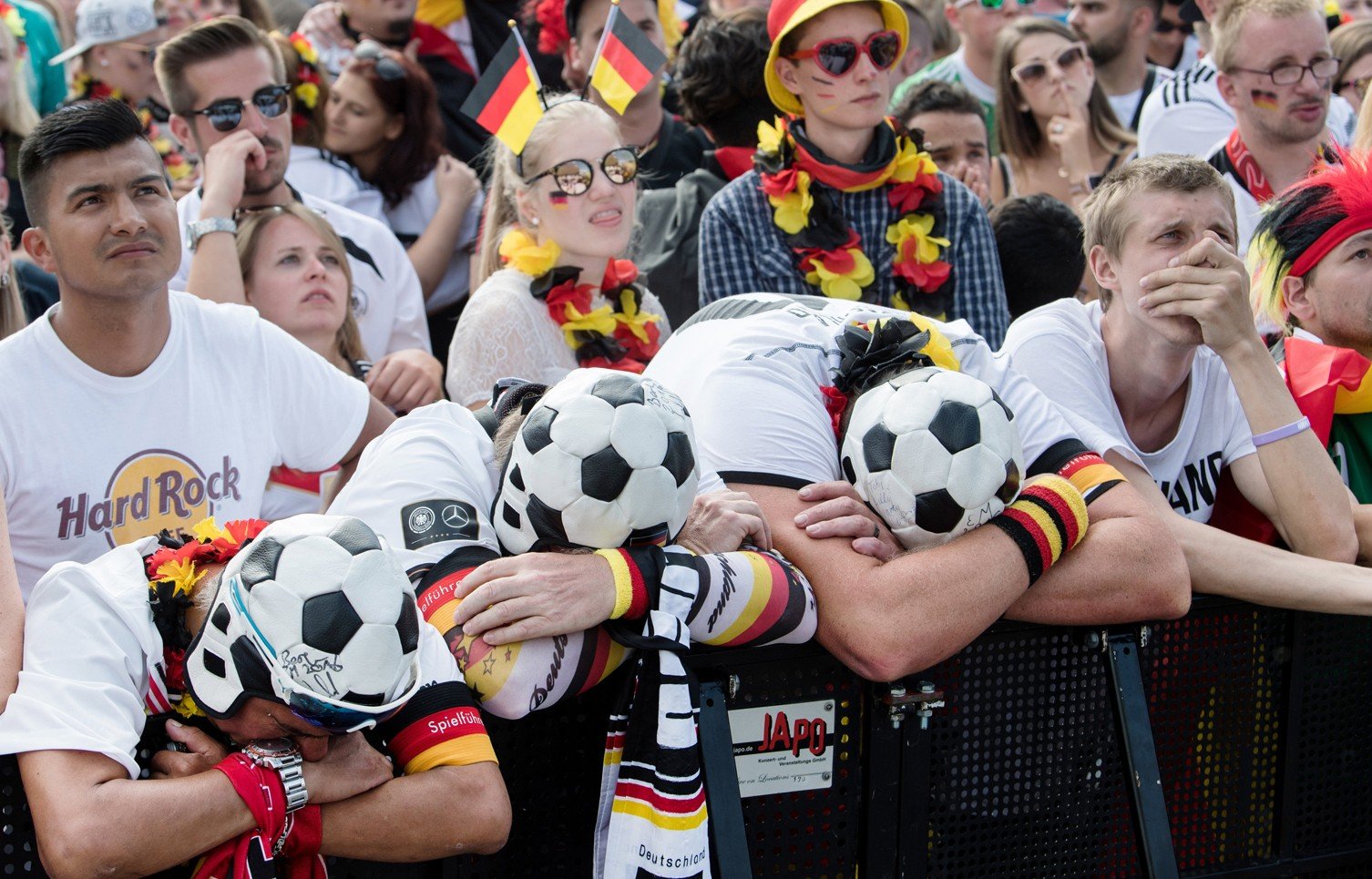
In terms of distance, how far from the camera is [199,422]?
354cm

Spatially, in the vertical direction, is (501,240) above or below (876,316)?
above

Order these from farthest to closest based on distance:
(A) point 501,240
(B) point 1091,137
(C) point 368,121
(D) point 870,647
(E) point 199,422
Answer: (B) point 1091,137
(C) point 368,121
(A) point 501,240
(E) point 199,422
(D) point 870,647

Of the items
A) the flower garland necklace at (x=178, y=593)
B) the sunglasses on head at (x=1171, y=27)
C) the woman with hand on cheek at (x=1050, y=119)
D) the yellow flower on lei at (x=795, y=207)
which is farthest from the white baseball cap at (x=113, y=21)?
the sunglasses on head at (x=1171, y=27)

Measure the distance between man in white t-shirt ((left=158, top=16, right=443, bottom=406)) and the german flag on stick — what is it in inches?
29.1

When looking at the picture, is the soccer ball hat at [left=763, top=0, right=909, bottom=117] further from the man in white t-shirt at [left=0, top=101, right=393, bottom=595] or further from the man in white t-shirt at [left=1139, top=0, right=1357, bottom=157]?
the man in white t-shirt at [left=0, top=101, right=393, bottom=595]

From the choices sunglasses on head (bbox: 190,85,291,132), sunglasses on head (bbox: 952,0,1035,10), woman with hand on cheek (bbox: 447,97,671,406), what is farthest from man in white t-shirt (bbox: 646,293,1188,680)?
sunglasses on head (bbox: 952,0,1035,10)

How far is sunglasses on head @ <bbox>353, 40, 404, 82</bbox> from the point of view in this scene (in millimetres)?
5648

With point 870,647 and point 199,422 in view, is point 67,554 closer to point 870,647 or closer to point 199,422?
point 199,422

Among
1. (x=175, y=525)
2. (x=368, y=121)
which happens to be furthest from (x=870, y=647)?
(x=368, y=121)

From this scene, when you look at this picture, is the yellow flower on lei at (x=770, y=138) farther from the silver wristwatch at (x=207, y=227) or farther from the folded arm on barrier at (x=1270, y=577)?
the folded arm on barrier at (x=1270, y=577)

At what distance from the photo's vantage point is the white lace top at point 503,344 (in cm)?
436

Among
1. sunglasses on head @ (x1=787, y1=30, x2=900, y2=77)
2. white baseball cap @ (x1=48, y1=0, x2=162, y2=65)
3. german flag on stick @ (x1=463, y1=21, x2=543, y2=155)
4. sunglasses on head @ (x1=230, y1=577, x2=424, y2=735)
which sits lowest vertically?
sunglasses on head @ (x1=230, y1=577, x2=424, y2=735)

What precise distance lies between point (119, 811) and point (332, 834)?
0.34 m

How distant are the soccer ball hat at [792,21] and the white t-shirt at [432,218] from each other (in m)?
1.40
